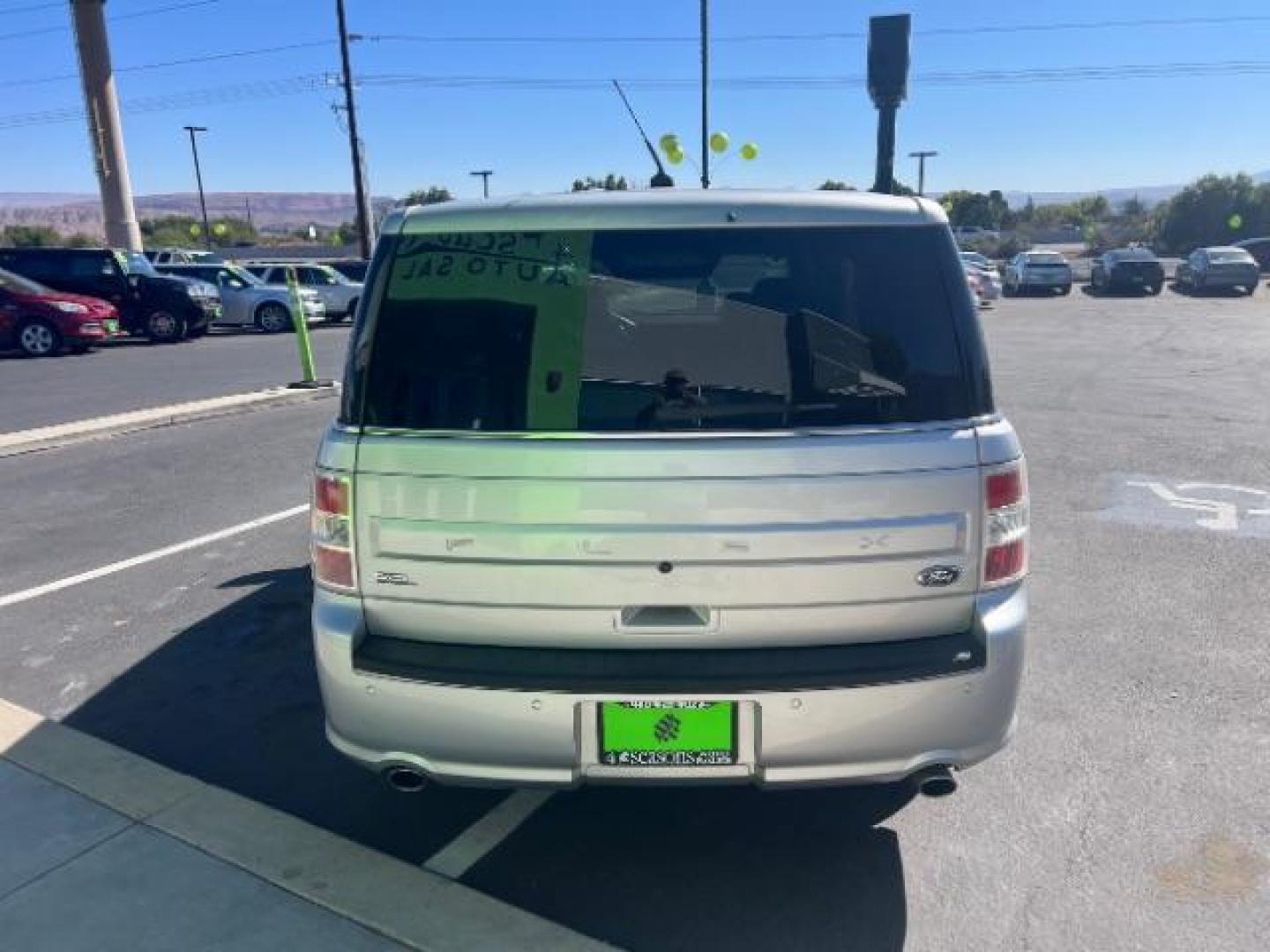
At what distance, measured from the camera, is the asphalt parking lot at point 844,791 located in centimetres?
271

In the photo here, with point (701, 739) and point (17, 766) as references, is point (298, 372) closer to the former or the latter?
point (17, 766)

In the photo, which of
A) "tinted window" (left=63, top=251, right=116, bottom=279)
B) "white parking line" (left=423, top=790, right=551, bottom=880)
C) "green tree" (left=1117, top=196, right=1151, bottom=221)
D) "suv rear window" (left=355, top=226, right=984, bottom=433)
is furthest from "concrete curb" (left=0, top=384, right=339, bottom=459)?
"green tree" (left=1117, top=196, right=1151, bottom=221)

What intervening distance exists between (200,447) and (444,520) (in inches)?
295

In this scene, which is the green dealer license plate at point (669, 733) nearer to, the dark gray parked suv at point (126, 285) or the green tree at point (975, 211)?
the dark gray parked suv at point (126, 285)

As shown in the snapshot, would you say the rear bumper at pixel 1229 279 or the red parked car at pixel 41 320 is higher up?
the red parked car at pixel 41 320

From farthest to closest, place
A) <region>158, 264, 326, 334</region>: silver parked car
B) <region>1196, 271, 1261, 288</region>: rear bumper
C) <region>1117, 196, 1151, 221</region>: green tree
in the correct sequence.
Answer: <region>1117, 196, 1151, 221</region>: green tree < <region>1196, 271, 1261, 288</region>: rear bumper < <region>158, 264, 326, 334</region>: silver parked car

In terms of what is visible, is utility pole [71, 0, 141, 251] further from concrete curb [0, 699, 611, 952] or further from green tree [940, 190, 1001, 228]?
green tree [940, 190, 1001, 228]

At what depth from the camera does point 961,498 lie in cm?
252

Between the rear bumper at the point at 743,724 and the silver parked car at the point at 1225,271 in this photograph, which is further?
the silver parked car at the point at 1225,271

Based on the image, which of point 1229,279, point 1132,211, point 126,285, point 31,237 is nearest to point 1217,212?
point 1132,211

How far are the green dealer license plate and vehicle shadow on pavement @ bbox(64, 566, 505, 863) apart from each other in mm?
910

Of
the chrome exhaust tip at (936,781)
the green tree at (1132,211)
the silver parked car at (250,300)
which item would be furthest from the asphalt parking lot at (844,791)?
the green tree at (1132,211)

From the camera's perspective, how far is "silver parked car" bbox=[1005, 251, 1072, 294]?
33.0 meters

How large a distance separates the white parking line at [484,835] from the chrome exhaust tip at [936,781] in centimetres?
109
